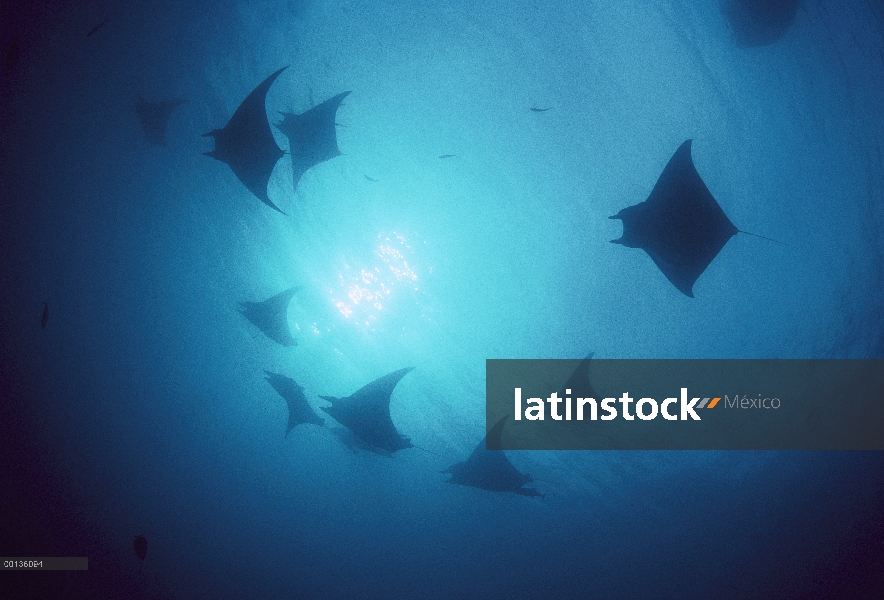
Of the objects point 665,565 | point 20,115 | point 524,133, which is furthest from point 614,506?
point 20,115

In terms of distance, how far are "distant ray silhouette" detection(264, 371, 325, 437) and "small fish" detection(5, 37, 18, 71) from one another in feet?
18.3

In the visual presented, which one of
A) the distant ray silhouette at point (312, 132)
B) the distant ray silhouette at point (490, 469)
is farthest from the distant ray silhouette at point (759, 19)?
the distant ray silhouette at point (490, 469)

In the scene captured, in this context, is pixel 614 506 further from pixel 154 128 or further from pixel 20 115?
pixel 20 115

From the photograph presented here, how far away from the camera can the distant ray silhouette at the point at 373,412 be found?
17.7 ft

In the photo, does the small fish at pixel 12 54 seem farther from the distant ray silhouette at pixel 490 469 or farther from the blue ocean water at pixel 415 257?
the distant ray silhouette at pixel 490 469

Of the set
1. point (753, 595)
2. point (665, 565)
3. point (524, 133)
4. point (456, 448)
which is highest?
point (524, 133)

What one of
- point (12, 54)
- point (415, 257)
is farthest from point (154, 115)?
point (415, 257)

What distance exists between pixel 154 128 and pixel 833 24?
34.8 feet

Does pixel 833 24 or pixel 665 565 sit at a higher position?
pixel 833 24

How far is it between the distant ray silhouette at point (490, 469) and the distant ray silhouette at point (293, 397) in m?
2.59

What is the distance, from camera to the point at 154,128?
21.9 feet

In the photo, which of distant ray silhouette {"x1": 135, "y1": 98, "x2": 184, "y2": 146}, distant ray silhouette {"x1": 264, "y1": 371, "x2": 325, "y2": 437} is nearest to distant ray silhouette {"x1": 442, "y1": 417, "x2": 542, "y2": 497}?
distant ray silhouette {"x1": 264, "y1": 371, "x2": 325, "y2": 437}

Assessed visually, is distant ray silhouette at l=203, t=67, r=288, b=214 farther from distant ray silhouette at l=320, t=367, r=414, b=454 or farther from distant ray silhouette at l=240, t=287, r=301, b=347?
distant ray silhouette at l=320, t=367, r=414, b=454

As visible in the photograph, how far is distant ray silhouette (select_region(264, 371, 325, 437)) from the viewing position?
642 cm
